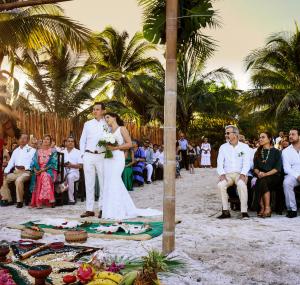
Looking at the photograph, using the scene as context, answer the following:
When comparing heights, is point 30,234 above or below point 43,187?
below

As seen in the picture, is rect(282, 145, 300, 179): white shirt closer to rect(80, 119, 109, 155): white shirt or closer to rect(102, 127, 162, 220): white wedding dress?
rect(102, 127, 162, 220): white wedding dress

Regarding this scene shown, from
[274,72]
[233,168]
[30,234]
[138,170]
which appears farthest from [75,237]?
[274,72]

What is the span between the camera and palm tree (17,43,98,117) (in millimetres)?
20188

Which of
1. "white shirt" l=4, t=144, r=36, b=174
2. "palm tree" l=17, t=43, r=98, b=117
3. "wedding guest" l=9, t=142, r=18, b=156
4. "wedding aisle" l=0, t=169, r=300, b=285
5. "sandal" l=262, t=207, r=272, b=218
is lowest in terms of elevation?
"wedding aisle" l=0, t=169, r=300, b=285

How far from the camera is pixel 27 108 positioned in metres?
20.2

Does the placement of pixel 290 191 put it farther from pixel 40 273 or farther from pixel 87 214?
pixel 40 273

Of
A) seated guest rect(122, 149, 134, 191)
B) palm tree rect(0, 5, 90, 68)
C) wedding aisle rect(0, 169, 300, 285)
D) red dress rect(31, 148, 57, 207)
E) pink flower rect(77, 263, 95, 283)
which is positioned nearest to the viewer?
pink flower rect(77, 263, 95, 283)

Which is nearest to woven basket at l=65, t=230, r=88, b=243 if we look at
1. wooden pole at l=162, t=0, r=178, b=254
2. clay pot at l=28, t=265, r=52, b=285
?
wooden pole at l=162, t=0, r=178, b=254

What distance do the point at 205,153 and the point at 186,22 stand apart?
2099cm

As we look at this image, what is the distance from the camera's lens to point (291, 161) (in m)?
8.88

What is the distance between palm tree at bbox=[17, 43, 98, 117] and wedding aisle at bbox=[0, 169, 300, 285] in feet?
35.8

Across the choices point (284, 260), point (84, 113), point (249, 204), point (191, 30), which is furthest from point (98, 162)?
point (84, 113)

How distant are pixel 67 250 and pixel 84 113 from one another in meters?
14.8

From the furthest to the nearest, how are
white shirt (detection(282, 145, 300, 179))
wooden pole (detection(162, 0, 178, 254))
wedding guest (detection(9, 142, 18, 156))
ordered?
wedding guest (detection(9, 142, 18, 156)) → white shirt (detection(282, 145, 300, 179)) → wooden pole (detection(162, 0, 178, 254))
